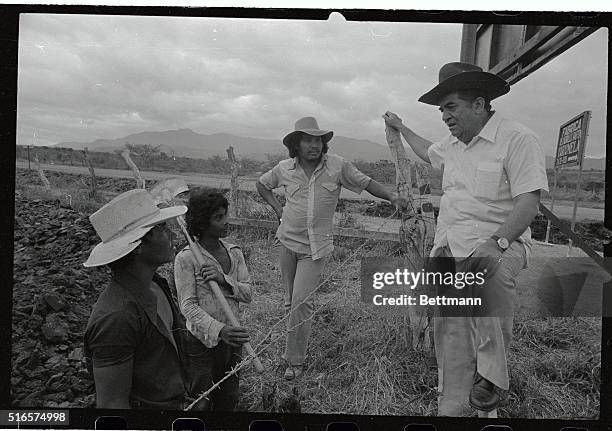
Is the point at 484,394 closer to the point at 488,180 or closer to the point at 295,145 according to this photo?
→ the point at 488,180

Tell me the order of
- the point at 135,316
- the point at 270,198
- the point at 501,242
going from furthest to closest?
the point at 270,198
the point at 501,242
the point at 135,316

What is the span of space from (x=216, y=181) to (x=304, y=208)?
0.46m

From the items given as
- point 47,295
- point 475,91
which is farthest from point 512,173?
point 47,295

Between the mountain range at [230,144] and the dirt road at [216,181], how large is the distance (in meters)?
0.12

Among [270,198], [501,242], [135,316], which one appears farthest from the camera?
[270,198]

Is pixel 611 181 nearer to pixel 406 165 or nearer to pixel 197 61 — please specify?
pixel 406 165

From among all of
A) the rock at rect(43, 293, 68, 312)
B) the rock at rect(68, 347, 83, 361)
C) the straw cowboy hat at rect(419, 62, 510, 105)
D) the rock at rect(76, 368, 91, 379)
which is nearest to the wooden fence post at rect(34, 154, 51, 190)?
the rock at rect(43, 293, 68, 312)

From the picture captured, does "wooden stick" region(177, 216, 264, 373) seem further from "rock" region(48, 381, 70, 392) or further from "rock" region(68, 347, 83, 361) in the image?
"rock" region(48, 381, 70, 392)

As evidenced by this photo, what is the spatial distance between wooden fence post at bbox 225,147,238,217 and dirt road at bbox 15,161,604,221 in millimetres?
25

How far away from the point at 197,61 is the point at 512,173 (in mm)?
1655

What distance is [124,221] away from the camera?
305 centimetres

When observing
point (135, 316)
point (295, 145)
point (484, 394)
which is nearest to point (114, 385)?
point (135, 316)

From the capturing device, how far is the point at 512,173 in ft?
9.97

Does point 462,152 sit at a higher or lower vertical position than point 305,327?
higher
